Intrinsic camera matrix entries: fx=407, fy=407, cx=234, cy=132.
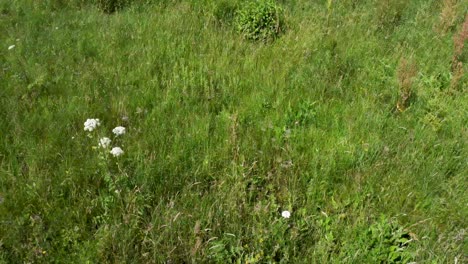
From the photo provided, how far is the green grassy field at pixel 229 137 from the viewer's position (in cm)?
300

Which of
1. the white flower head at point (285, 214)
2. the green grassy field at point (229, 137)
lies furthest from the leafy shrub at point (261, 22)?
the white flower head at point (285, 214)

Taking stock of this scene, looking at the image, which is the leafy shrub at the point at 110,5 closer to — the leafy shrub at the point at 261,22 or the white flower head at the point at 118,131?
the leafy shrub at the point at 261,22

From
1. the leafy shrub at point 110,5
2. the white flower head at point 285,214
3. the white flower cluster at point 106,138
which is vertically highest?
the leafy shrub at point 110,5

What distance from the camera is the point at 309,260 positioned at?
9.70 feet

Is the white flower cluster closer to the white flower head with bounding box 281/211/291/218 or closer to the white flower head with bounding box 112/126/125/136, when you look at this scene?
the white flower head with bounding box 112/126/125/136

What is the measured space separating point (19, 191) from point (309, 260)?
2.33 meters

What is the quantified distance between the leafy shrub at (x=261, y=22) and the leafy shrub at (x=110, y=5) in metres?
1.98

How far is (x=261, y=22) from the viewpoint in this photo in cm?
589

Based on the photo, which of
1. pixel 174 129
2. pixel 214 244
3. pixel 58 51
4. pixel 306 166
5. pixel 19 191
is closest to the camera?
pixel 214 244

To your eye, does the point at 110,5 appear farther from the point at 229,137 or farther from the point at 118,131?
the point at 229,137

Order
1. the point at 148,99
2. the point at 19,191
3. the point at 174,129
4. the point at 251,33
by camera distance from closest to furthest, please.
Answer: the point at 19,191 < the point at 174,129 < the point at 148,99 < the point at 251,33

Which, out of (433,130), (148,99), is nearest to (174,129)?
(148,99)

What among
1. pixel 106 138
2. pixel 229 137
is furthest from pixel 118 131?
pixel 229 137

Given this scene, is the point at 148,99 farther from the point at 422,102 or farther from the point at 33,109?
the point at 422,102
